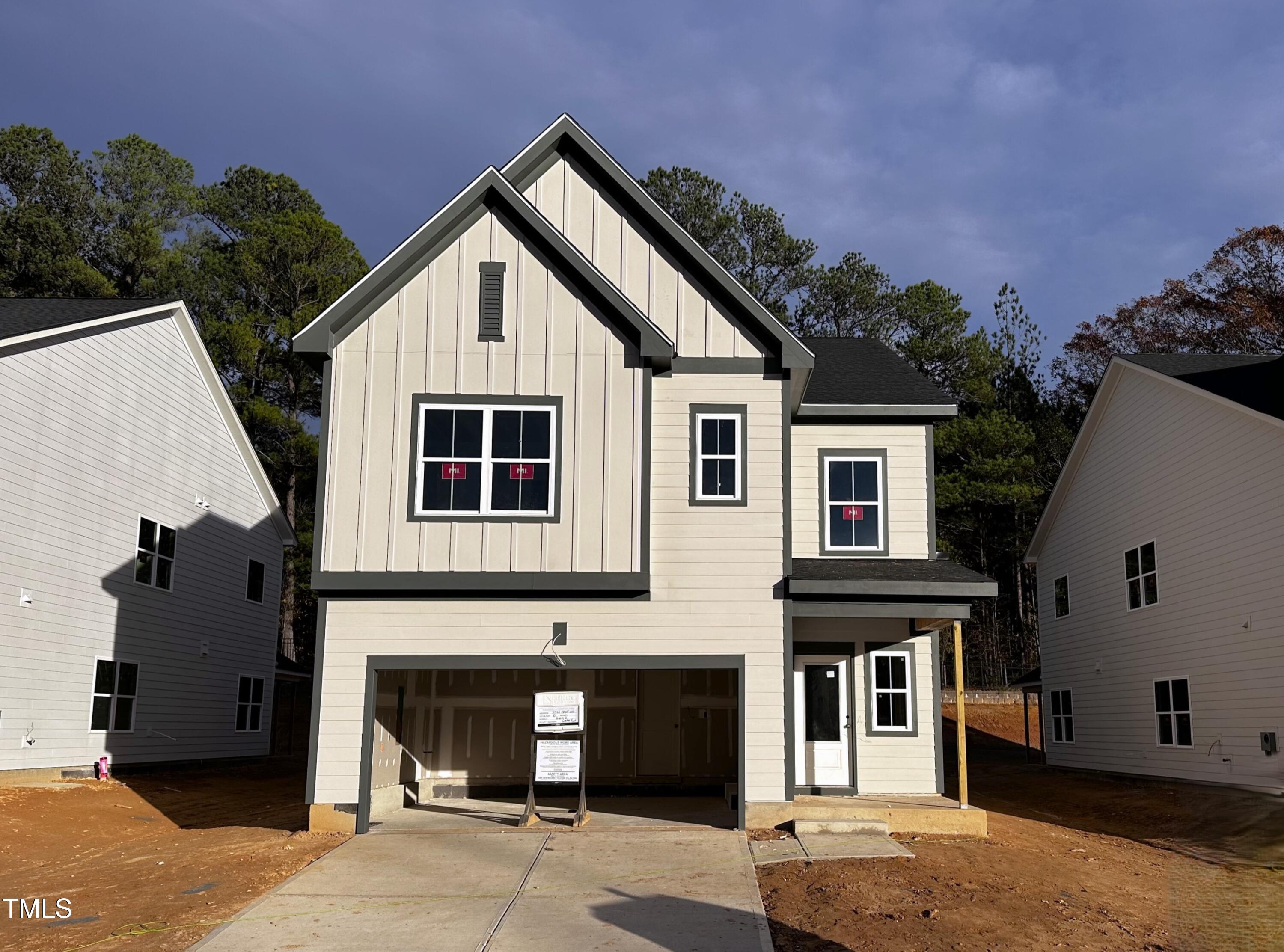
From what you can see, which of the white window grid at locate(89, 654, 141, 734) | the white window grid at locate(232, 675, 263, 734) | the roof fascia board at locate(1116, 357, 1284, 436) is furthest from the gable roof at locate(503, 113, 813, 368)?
the white window grid at locate(232, 675, 263, 734)

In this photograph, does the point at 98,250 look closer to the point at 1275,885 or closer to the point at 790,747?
the point at 790,747

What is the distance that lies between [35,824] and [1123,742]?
19343 millimetres

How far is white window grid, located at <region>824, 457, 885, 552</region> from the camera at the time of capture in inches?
659

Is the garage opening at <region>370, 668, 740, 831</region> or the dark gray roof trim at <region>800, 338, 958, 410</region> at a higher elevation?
the dark gray roof trim at <region>800, 338, 958, 410</region>

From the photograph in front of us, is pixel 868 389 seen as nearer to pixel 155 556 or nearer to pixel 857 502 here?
pixel 857 502

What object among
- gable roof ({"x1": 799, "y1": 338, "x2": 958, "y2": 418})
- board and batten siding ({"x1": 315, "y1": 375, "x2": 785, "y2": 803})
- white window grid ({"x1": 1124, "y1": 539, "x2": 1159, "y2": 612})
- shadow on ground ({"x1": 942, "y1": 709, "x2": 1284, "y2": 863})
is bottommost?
shadow on ground ({"x1": 942, "y1": 709, "x2": 1284, "y2": 863})

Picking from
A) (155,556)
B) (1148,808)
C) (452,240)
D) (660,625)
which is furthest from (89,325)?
(1148,808)

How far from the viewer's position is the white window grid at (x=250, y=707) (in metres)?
26.3

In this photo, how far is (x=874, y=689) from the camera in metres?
16.5

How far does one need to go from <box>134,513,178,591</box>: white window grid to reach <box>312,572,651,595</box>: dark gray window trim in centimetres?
991

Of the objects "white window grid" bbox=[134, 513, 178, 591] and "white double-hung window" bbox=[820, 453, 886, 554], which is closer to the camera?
"white double-hung window" bbox=[820, 453, 886, 554]

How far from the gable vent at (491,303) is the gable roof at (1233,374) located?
11.6 m

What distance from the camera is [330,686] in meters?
13.8

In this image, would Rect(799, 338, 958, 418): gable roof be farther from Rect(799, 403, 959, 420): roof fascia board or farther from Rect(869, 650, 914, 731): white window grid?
Rect(869, 650, 914, 731): white window grid
